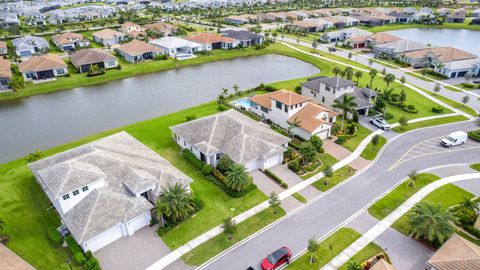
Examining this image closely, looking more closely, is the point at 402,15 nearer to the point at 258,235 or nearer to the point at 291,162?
the point at 291,162

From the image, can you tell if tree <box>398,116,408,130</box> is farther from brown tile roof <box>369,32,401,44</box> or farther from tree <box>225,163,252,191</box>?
brown tile roof <box>369,32,401,44</box>

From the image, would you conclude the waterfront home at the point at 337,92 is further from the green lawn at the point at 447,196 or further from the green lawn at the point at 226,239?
the green lawn at the point at 226,239

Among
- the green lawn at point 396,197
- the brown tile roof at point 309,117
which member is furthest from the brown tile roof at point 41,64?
the green lawn at point 396,197

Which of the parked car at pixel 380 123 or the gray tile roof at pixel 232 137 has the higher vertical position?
the gray tile roof at pixel 232 137

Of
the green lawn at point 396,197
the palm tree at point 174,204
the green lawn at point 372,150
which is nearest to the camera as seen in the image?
the palm tree at point 174,204

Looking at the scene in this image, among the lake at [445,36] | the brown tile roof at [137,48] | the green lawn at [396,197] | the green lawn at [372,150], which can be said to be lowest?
the green lawn at [396,197]

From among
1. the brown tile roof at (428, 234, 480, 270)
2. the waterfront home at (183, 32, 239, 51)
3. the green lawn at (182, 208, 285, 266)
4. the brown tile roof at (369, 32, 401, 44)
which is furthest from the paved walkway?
the waterfront home at (183, 32, 239, 51)

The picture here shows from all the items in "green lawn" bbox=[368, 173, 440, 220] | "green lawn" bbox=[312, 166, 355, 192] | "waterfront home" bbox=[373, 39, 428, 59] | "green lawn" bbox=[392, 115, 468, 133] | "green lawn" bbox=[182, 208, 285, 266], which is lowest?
"green lawn" bbox=[368, 173, 440, 220]

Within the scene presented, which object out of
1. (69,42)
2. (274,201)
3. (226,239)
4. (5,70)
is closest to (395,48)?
(274,201)

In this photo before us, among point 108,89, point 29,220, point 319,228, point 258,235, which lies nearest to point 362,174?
point 319,228
